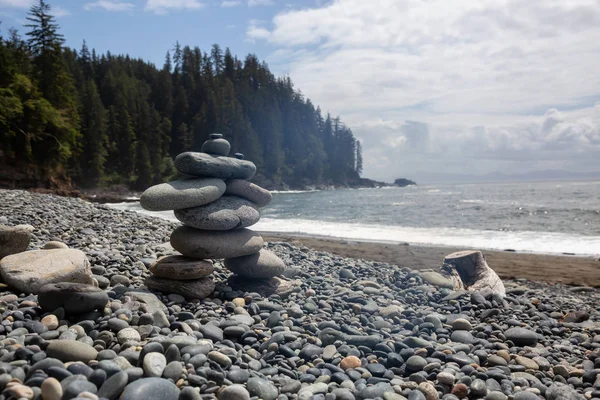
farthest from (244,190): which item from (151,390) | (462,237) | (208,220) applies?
(462,237)

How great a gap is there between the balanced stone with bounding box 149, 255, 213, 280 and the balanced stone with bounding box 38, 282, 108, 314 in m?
1.62

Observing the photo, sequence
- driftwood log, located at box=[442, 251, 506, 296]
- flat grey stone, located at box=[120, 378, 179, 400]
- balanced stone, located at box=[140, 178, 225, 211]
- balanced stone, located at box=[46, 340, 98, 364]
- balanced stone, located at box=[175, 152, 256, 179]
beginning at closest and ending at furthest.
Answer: flat grey stone, located at box=[120, 378, 179, 400], balanced stone, located at box=[46, 340, 98, 364], balanced stone, located at box=[140, 178, 225, 211], balanced stone, located at box=[175, 152, 256, 179], driftwood log, located at box=[442, 251, 506, 296]

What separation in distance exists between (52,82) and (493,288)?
153ft

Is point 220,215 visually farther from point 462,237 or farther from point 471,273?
point 462,237

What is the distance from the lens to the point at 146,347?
12.7 feet

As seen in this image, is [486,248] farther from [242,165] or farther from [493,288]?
[242,165]

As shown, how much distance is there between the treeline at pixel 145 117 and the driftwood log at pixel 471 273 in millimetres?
37347

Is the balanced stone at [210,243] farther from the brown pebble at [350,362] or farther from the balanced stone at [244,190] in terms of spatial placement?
the brown pebble at [350,362]

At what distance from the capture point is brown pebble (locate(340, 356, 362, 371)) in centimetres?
444

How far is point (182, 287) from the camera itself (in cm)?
627

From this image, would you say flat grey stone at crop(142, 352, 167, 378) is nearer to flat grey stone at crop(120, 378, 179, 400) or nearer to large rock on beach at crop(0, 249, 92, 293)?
flat grey stone at crop(120, 378, 179, 400)

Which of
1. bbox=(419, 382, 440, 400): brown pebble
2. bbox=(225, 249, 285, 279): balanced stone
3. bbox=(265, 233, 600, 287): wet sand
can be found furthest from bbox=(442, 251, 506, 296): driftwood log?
bbox=(419, 382, 440, 400): brown pebble

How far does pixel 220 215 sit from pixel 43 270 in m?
2.51

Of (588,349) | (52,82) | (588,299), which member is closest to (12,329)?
(588,349)
